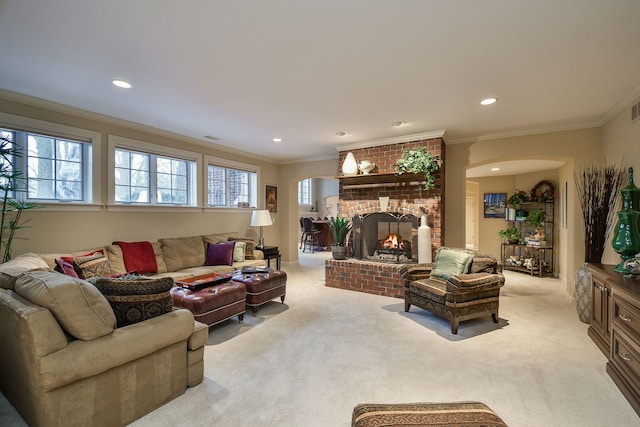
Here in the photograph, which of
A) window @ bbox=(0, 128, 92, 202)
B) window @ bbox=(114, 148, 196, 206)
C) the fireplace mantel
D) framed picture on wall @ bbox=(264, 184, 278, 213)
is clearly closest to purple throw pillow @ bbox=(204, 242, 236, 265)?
window @ bbox=(114, 148, 196, 206)

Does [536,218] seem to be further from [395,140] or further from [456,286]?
[456,286]

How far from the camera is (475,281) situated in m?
3.09

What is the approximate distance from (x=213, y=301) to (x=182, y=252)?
6.21ft

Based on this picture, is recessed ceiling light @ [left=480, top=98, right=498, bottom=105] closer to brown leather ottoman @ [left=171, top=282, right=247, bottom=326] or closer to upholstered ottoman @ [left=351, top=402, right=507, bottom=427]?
upholstered ottoman @ [left=351, top=402, right=507, bottom=427]

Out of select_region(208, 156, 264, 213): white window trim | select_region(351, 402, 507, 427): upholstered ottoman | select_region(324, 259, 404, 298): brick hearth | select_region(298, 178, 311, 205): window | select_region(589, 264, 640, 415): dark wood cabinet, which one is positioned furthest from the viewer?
select_region(298, 178, 311, 205): window

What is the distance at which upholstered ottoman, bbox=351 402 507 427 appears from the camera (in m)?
1.13

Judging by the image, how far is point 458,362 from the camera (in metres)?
2.47

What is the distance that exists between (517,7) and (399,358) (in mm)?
2683

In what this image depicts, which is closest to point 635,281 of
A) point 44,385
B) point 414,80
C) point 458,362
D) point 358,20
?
point 458,362

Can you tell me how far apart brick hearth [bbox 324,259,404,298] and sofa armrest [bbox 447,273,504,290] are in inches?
44.1

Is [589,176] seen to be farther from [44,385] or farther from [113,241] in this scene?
[113,241]

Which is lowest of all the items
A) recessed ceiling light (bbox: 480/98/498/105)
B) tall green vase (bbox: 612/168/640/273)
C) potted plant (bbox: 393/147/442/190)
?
tall green vase (bbox: 612/168/640/273)

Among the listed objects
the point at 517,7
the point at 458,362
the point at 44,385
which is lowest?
the point at 458,362

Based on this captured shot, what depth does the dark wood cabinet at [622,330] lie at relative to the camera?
195cm
